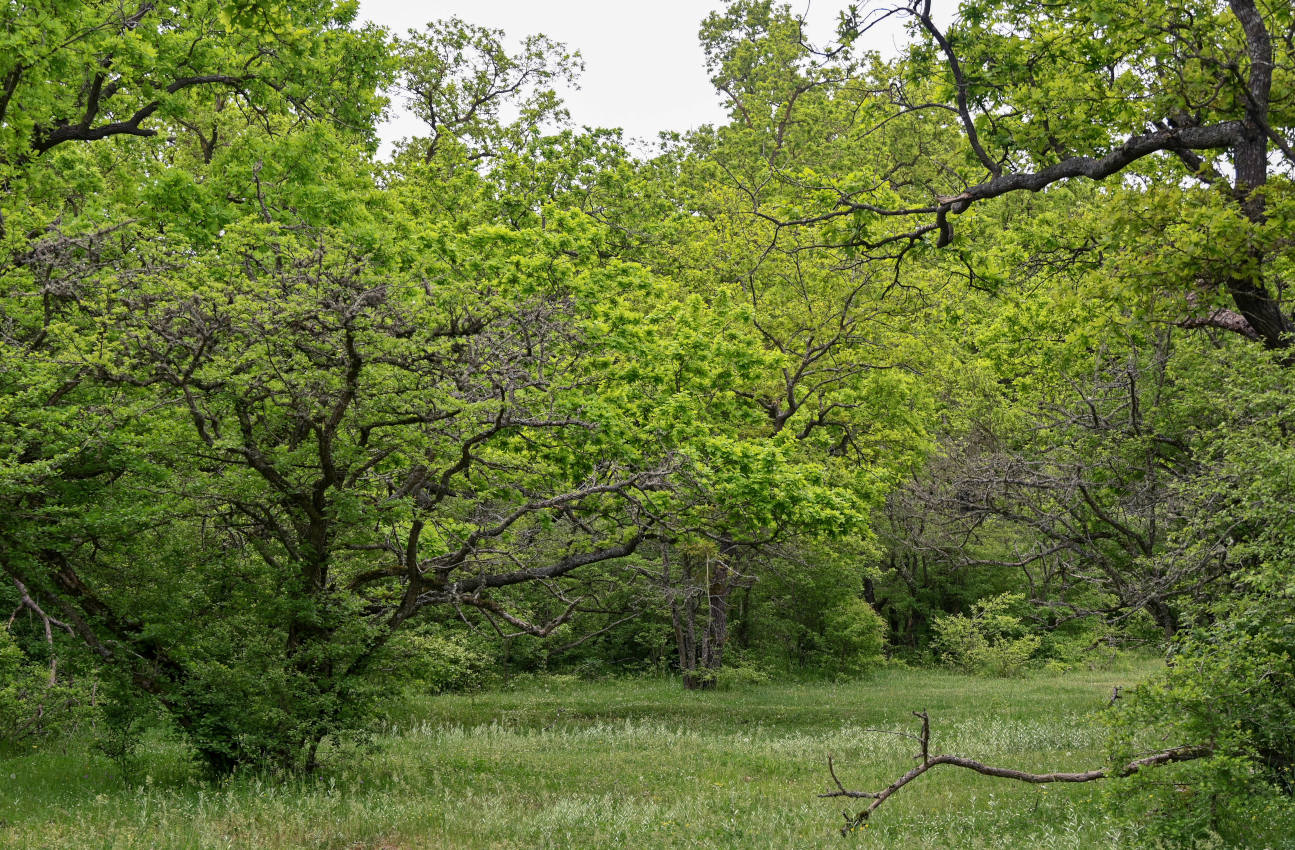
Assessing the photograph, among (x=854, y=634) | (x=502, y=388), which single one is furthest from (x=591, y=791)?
(x=854, y=634)

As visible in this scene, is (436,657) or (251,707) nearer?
(251,707)

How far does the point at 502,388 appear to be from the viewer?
31.9 feet

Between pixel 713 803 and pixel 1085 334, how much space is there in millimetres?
9575

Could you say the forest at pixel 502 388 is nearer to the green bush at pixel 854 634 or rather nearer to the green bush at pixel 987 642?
the green bush at pixel 854 634

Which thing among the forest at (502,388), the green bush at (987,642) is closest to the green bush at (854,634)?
the green bush at (987,642)

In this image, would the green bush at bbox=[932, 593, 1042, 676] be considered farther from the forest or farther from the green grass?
the green grass

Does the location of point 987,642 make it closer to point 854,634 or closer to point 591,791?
point 854,634

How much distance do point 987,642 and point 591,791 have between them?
28.4 meters

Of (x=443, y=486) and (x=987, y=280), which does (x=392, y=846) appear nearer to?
(x=443, y=486)

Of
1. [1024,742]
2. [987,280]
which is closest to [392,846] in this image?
[987,280]

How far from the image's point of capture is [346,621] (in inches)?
416

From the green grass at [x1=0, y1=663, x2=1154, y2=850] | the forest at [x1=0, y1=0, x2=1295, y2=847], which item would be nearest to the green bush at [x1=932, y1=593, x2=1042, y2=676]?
the forest at [x1=0, y1=0, x2=1295, y2=847]

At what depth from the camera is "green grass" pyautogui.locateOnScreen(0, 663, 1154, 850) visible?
8.06 meters

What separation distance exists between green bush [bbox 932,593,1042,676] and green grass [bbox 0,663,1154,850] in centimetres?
1306
